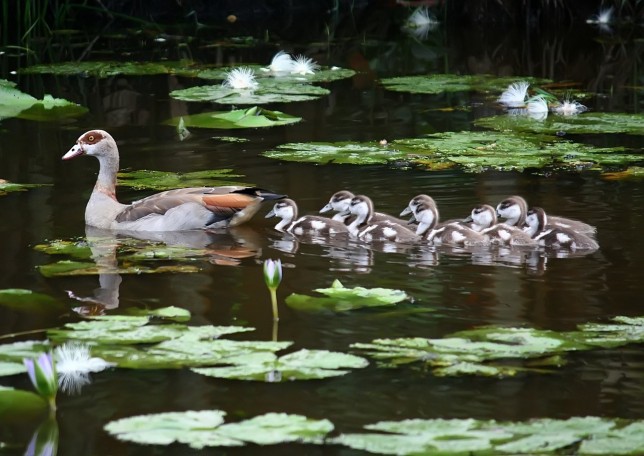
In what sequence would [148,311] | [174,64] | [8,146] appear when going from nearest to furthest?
[148,311] < [8,146] < [174,64]

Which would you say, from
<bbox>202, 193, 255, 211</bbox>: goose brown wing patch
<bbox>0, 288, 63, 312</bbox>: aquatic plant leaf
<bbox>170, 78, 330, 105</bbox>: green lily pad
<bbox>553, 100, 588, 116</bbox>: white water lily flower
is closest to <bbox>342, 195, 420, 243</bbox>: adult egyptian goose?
<bbox>202, 193, 255, 211</bbox>: goose brown wing patch

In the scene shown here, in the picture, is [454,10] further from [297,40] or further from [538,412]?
[538,412]

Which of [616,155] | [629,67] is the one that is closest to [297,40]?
[629,67]

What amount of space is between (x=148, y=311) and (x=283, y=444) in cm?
171

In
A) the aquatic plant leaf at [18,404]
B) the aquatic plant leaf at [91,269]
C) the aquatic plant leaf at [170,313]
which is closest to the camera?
the aquatic plant leaf at [18,404]

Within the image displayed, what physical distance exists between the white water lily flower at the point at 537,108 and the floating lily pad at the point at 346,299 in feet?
17.8

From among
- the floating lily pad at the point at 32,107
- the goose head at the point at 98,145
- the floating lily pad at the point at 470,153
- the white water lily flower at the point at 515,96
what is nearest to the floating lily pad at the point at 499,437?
the goose head at the point at 98,145

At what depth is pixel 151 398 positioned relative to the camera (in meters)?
4.96

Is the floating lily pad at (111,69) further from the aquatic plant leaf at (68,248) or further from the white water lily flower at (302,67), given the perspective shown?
the aquatic plant leaf at (68,248)

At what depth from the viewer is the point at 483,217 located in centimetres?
765

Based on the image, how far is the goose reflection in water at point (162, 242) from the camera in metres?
6.64

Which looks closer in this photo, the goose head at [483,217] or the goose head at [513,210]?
the goose head at [483,217]

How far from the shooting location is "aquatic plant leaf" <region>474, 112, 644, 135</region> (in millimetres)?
10609

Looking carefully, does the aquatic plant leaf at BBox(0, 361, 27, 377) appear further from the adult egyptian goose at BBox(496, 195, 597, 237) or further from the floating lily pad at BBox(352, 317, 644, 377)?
the adult egyptian goose at BBox(496, 195, 597, 237)
